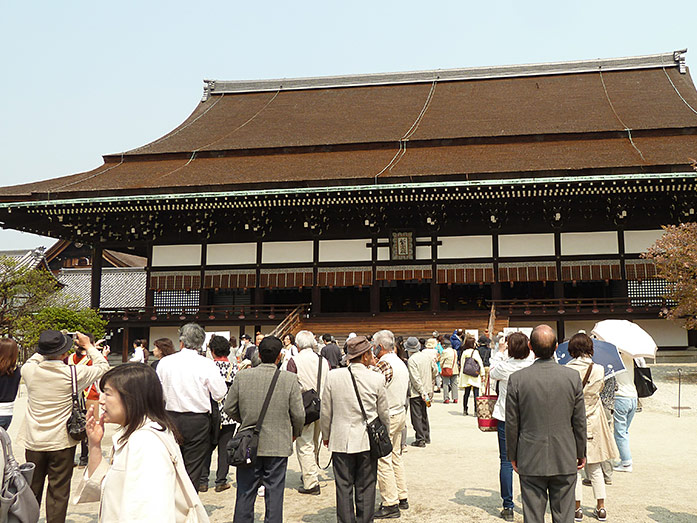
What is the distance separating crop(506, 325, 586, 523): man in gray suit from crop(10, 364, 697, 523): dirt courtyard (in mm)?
1270

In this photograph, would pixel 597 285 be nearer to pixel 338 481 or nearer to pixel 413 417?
pixel 413 417

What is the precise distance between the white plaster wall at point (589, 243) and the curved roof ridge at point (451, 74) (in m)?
11.0

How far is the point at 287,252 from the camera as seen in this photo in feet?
63.2

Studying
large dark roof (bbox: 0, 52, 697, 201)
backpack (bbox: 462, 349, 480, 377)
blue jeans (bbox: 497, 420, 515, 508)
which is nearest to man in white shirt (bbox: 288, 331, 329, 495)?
blue jeans (bbox: 497, 420, 515, 508)

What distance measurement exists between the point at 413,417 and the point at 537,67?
22.3 m

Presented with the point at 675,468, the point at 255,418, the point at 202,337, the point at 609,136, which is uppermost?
the point at 609,136

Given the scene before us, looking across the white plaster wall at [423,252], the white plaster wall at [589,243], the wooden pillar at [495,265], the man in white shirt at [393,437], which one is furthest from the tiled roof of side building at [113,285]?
the man in white shirt at [393,437]

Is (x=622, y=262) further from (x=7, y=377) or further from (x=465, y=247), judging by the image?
(x=7, y=377)

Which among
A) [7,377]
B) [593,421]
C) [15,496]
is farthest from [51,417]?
[593,421]

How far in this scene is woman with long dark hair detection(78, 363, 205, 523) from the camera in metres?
2.44

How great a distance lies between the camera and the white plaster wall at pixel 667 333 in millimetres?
17516

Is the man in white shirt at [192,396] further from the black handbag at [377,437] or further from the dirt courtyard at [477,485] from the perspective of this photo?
the black handbag at [377,437]

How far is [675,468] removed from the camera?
277 inches

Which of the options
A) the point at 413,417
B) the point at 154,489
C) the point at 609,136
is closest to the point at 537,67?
the point at 609,136
